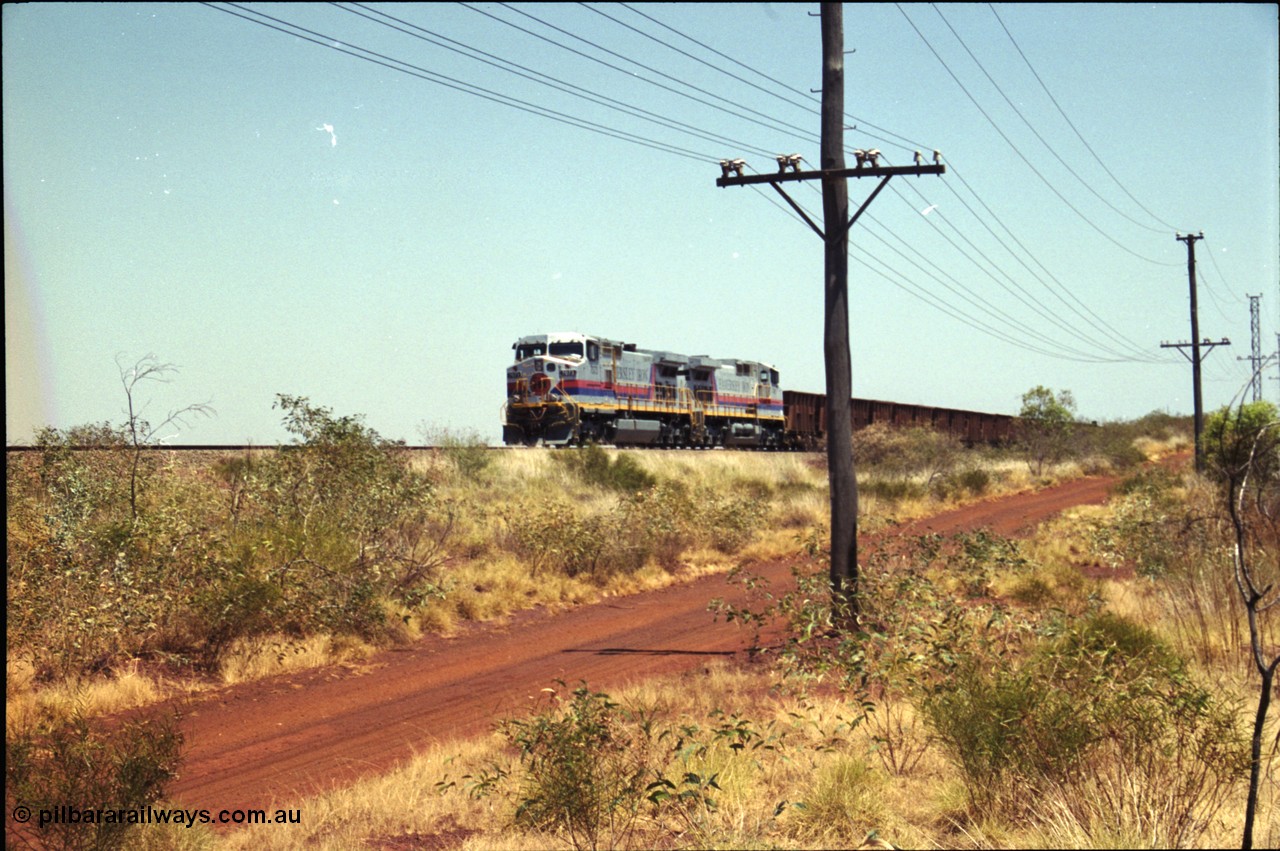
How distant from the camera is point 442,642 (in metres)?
13.2

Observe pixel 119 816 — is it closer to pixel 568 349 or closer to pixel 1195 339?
pixel 568 349

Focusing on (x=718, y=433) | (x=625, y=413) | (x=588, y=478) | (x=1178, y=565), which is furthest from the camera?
(x=718, y=433)

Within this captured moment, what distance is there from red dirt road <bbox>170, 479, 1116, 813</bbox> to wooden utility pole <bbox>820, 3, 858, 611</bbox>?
2094 millimetres

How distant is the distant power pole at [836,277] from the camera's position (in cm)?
1236

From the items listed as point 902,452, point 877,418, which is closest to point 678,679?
point 902,452

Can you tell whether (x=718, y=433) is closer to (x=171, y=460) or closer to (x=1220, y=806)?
(x=171, y=460)

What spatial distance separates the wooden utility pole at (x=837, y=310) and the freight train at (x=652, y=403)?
871 inches

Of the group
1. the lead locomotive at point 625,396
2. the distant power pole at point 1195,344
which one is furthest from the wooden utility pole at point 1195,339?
the lead locomotive at point 625,396

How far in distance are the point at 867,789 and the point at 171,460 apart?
10.4 m

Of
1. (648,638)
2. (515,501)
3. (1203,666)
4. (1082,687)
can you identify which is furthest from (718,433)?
(1082,687)

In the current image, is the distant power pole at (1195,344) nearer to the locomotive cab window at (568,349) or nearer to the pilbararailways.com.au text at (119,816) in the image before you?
the locomotive cab window at (568,349)

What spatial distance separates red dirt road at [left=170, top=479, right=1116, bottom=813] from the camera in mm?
8109

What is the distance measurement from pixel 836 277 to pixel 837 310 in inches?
16.1

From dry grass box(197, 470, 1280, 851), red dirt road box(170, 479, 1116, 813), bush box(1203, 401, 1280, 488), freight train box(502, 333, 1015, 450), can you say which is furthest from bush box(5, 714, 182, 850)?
freight train box(502, 333, 1015, 450)
